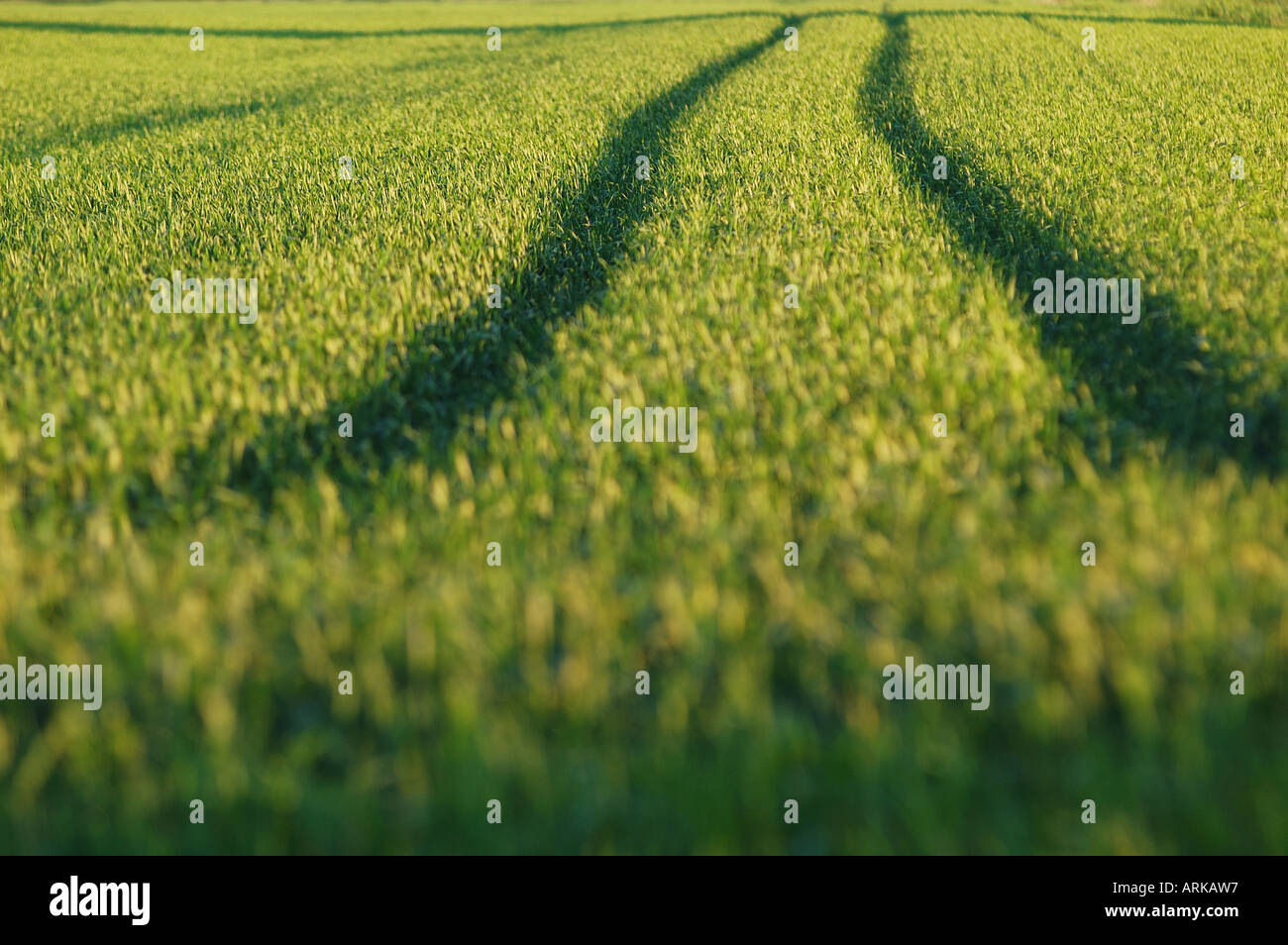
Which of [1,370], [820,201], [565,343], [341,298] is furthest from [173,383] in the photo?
[820,201]

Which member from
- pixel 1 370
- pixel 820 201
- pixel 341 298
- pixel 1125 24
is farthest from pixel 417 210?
pixel 1125 24

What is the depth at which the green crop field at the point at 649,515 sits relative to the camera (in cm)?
227

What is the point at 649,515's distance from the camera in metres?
3.39

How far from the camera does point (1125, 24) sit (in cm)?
2623

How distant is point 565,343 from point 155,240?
358 centimetres

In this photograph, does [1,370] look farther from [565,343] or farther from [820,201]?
[820,201]

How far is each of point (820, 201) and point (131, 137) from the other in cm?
886

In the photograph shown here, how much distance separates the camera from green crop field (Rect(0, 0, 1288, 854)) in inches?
89.2

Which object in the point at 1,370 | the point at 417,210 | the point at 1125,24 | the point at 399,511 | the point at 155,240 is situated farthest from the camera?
the point at 1125,24

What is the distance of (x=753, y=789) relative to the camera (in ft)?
7.34

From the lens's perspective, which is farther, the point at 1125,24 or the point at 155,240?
the point at 1125,24
